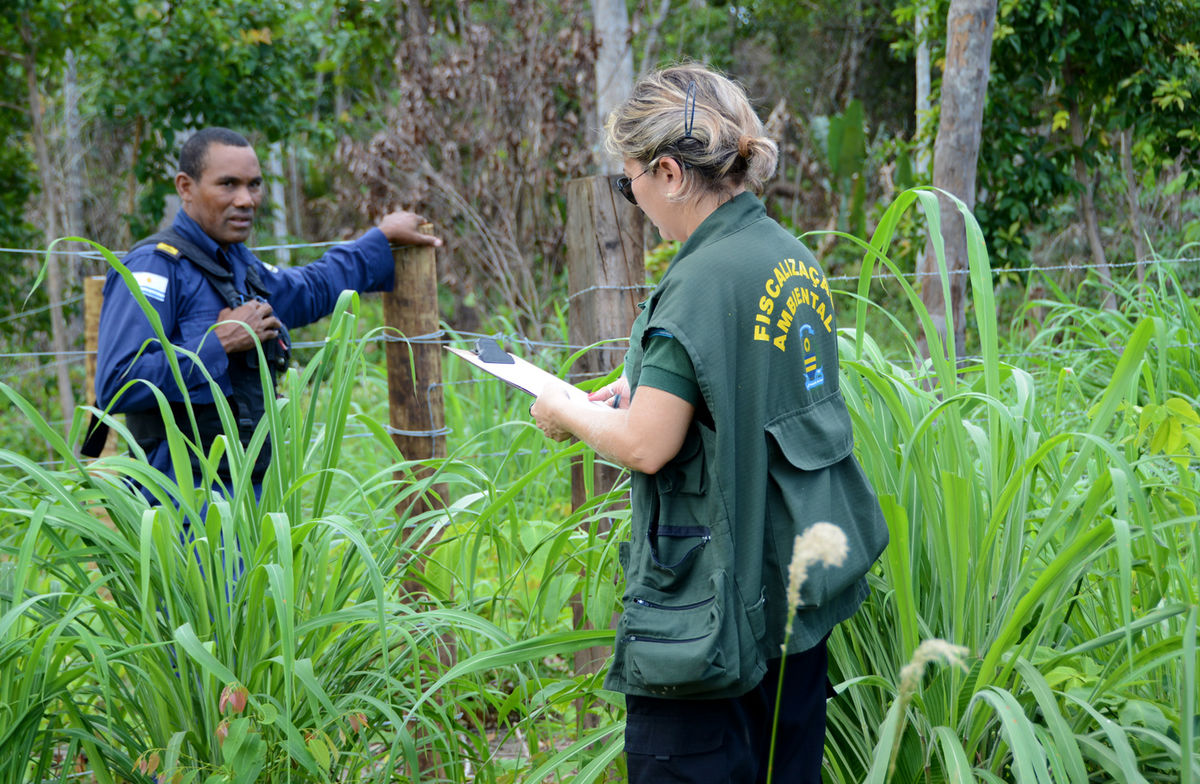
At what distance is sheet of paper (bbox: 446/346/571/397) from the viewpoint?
5.51 feet

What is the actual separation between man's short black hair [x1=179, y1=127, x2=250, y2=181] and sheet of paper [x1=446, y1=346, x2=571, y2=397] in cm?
133

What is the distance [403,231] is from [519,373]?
4.11 ft

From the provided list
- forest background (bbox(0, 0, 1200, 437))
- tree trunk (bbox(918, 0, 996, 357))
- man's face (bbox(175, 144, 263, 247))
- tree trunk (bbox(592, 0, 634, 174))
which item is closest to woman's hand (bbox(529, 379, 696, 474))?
man's face (bbox(175, 144, 263, 247))

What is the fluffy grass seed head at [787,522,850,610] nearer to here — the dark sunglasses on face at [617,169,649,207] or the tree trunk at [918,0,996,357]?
the dark sunglasses on face at [617,169,649,207]

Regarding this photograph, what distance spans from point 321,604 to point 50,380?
8606 millimetres

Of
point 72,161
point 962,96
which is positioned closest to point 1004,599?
point 962,96

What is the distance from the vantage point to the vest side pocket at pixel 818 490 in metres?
1.43

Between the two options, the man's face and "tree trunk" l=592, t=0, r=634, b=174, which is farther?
"tree trunk" l=592, t=0, r=634, b=174

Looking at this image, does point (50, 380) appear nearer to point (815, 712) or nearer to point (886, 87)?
point (815, 712)

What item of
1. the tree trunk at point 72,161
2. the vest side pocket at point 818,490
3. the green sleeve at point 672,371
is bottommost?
the vest side pocket at point 818,490

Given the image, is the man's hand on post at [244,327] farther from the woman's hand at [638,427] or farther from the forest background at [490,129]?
the woman's hand at [638,427]

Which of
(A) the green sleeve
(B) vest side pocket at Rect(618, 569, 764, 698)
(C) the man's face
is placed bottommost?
(B) vest side pocket at Rect(618, 569, 764, 698)

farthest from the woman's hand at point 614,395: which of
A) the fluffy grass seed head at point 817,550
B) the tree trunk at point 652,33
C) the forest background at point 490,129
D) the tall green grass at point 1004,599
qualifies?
the tree trunk at point 652,33

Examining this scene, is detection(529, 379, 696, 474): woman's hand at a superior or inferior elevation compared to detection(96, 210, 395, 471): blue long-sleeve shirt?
inferior
